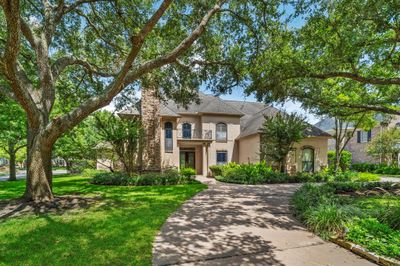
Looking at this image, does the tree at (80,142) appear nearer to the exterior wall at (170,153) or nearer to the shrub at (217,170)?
the exterior wall at (170,153)

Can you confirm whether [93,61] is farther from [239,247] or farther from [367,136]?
[367,136]

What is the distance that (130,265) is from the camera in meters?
3.79

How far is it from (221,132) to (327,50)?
14.0 m

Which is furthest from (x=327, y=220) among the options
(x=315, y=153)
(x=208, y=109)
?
(x=208, y=109)

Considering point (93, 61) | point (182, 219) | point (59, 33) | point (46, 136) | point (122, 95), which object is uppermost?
point (59, 33)

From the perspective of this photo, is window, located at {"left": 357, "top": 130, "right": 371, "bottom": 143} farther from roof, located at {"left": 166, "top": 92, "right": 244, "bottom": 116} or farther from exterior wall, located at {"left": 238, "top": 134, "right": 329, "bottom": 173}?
roof, located at {"left": 166, "top": 92, "right": 244, "bottom": 116}

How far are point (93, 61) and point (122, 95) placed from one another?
8.50ft

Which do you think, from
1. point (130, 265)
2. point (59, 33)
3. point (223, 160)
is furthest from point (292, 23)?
point (223, 160)

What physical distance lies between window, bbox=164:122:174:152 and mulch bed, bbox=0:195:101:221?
11768 millimetres

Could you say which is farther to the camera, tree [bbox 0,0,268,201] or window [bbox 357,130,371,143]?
window [bbox 357,130,371,143]

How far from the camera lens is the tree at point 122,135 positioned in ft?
49.5

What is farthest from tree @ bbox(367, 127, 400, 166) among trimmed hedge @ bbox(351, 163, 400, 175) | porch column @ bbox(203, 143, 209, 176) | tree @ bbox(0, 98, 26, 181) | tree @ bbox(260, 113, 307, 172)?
tree @ bbox(0, 98, 26, 181)

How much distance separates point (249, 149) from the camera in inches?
846

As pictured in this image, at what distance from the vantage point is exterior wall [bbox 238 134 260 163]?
66.1ft
